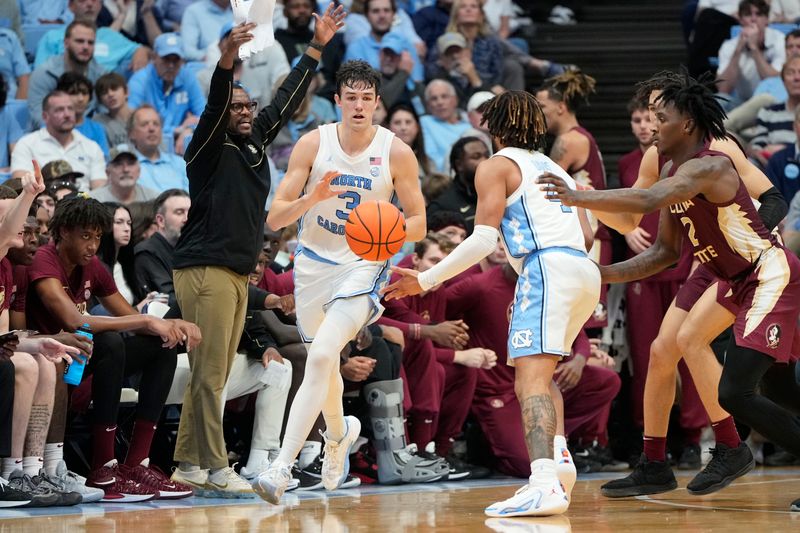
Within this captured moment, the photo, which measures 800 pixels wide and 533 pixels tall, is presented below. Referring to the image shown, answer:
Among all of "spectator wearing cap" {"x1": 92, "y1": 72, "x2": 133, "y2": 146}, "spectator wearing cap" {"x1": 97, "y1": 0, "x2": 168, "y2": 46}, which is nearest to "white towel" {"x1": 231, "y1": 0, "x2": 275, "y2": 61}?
"spectator wearing cap" {"x1": 92, "y1": 72, "x2": 133, "y2": 146}

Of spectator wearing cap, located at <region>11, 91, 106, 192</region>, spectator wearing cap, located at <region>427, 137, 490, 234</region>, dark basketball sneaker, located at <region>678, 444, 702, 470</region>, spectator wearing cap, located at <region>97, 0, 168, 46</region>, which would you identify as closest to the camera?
dark basketball sneaker, located at <region>678, 444, 702, 470</region>

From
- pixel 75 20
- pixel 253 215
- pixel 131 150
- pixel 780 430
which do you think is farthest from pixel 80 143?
pixel 780 430

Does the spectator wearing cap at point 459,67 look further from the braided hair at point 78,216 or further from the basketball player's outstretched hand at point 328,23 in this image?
the braided hair at point 78,216

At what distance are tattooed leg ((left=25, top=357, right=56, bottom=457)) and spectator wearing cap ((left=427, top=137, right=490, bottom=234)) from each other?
3834 millimetres

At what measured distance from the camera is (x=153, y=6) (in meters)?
11.7

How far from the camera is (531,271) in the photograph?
580 centimetres

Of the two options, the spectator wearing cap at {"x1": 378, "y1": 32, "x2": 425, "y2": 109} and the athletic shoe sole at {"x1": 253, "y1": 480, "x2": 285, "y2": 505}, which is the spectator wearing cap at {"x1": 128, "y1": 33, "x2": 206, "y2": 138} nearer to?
the spectator wearing cap at {"x1": 378, "y1": 32, "x2": 425, "y2": 109}

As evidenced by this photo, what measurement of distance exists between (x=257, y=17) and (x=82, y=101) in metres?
3.41

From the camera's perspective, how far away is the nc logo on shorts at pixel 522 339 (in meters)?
5.68

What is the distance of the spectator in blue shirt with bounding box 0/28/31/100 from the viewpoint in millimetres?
10453

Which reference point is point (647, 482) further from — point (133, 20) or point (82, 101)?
point (133, 20)

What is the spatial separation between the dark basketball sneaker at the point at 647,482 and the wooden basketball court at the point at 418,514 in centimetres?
6

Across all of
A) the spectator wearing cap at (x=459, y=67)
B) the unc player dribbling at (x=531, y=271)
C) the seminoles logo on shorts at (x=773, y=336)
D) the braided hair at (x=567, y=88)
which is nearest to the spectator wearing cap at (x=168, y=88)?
the spectator wearing cap at (x=459, y=67)

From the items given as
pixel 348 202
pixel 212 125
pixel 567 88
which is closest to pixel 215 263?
pixel 212 125
